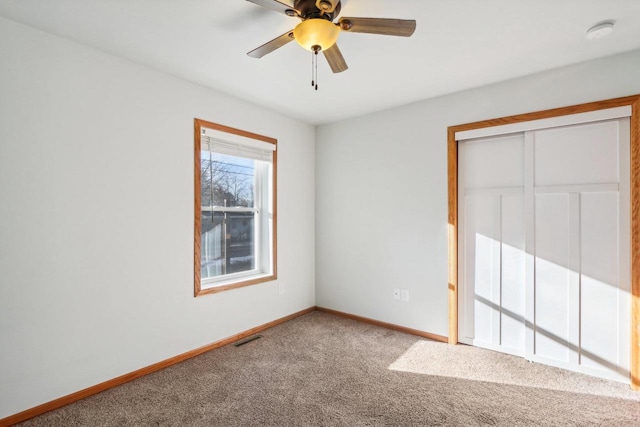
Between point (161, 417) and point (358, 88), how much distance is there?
3.00m

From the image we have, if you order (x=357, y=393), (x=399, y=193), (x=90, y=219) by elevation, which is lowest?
(x=357, y=393)

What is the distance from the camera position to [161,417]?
2.03 m

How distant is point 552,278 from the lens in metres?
2.67

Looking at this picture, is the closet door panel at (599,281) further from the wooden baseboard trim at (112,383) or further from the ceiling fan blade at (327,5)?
the wooden baseboard trim at (112,383)

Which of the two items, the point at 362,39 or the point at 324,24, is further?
the point at 362,39

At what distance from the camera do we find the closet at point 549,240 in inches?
95.4

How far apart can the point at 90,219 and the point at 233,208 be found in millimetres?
1376

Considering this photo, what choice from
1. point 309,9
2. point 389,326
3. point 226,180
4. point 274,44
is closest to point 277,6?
point 309,9

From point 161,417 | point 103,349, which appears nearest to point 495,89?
point 161,417

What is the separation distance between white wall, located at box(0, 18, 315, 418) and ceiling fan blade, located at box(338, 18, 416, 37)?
5.86 feet

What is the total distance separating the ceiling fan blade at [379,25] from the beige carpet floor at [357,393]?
7.44 feet

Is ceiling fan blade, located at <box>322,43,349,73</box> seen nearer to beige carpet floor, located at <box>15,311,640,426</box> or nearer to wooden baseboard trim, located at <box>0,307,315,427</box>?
beige carpet floor, located at <box>15,311,640,426</box>

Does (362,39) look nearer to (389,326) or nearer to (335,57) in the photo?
(335,57)

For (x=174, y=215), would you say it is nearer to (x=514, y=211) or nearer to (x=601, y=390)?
(x=514, y=211)
